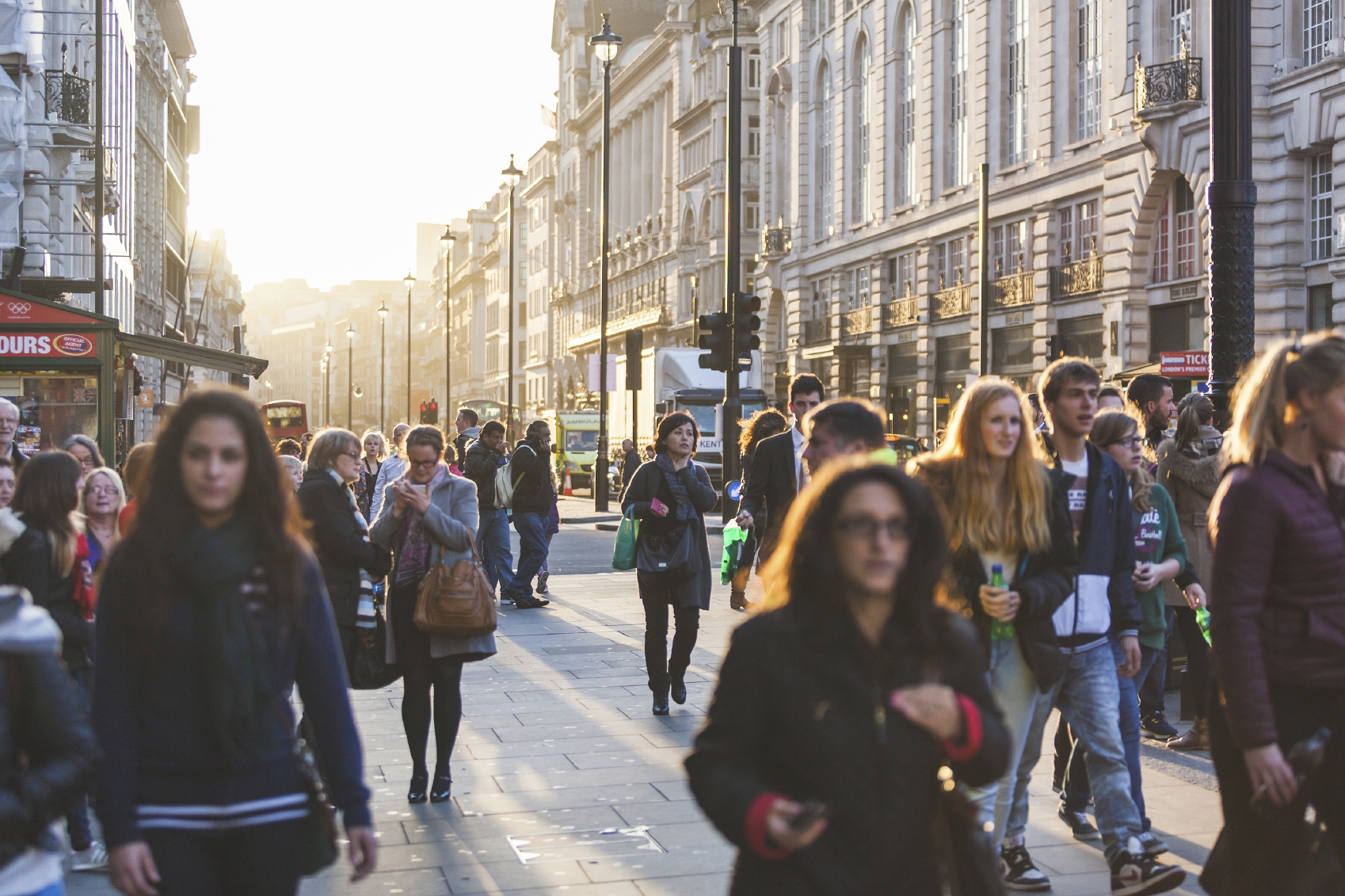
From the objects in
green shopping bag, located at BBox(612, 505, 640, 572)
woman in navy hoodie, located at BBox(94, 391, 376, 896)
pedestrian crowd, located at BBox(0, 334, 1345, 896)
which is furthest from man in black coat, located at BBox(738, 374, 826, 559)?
woman in navy hoodie, located at BBox(94, 391, 376, 896)

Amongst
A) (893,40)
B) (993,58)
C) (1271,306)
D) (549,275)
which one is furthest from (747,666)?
(549,275)

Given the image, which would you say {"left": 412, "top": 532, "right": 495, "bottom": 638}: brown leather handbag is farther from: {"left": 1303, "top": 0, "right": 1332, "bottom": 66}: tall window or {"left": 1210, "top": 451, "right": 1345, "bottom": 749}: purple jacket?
{"left": 1303, "top": 0, "right": 1332, "bottom": 66}: tall window

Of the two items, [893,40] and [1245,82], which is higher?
[893,40]

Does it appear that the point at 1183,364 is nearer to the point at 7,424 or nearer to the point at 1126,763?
the point at 1126,763

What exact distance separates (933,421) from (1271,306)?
17.3 meters

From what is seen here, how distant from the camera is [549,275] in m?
109

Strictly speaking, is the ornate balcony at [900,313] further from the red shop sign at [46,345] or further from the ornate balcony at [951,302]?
the red shop sign at [46,345]

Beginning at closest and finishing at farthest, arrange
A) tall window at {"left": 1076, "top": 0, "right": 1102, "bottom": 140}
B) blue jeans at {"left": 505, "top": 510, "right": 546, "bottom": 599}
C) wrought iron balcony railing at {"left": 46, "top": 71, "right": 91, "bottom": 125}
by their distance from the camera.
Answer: blue jeans at {"left": 505, "top": 510, "right": 546, "bottom": 599}, wrought iron balcony railing at {"left": 46, "top": 71, "right": 91, "bottom": 125}, tall window at {"left": 1076, "top": 0, "right": 1102, "bottom": 140}

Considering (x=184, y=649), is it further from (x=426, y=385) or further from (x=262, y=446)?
(x=426, y=385)

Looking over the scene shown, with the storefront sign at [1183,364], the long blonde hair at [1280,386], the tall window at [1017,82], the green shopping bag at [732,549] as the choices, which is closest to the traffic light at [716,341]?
the storefront sign at [1183,364]

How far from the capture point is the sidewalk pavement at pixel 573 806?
229 inches

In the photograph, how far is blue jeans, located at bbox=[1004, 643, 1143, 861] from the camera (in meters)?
5.42

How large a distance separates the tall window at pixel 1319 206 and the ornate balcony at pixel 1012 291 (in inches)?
418

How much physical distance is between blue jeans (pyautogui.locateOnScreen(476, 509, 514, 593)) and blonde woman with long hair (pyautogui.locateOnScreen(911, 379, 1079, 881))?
10.3m
